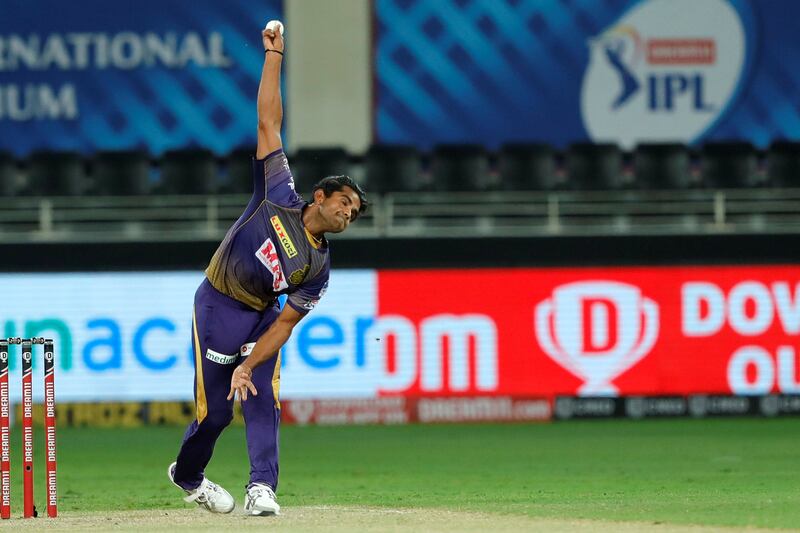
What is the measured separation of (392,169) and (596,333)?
11.8 ft

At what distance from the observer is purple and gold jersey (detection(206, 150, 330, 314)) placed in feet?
24.7

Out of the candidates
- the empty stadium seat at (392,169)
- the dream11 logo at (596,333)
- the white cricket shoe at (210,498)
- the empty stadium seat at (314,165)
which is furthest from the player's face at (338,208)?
the empty stadium seat at (392,169)

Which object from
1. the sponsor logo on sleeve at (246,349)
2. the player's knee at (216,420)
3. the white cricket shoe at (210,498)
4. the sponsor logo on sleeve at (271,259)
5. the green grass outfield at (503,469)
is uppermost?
the sponsor logo on sleeve at (271,259)

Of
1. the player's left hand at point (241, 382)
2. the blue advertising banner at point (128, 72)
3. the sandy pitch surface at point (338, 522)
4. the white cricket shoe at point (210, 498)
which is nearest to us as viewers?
the sandy pitch surface at point (338, 522)

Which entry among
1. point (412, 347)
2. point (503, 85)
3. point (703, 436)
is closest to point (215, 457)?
point (412, 347)

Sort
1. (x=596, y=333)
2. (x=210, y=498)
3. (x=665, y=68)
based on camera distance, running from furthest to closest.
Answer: (x=665, y=68), (x=596, y=333), (x=210, y=498)

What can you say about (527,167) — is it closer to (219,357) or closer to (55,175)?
(55,175)

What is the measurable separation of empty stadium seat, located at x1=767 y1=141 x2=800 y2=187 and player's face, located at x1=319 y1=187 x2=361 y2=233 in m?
12.9

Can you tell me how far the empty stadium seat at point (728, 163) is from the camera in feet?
63.6

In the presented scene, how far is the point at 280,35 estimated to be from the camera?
7734mm

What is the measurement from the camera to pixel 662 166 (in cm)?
1933

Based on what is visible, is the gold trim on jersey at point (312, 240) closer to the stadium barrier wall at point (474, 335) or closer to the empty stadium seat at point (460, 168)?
the stadium barrier wall at point (474, 335)

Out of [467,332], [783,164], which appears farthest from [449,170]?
[783,164]

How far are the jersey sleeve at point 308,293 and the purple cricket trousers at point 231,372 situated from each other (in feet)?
1.00
